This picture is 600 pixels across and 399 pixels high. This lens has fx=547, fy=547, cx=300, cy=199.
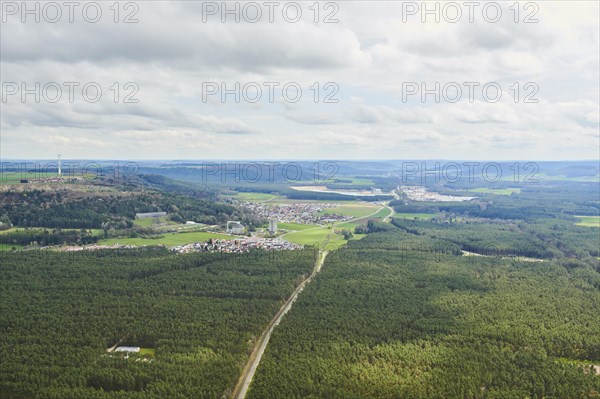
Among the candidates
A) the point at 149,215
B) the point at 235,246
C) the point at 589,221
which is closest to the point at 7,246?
the point at 149,215

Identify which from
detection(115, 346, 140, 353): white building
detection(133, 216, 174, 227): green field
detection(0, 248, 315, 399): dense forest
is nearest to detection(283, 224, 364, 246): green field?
detection(0, 248, 315, 399): dense forest

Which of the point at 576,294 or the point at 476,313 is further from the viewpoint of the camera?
the point at 576,294

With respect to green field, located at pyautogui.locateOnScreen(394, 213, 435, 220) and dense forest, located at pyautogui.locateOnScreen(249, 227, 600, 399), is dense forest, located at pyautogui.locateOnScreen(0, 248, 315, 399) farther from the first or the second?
Answer: green field, located at pyautogui.locateOnScreen(394, 213, 435, 220)

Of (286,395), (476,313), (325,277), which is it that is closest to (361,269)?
(325,277)

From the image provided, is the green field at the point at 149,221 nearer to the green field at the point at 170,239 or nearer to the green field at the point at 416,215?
the green field at the point at 170,239

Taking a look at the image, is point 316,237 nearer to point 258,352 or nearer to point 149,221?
point 149,221

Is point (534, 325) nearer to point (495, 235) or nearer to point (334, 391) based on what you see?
point (334, 391)
